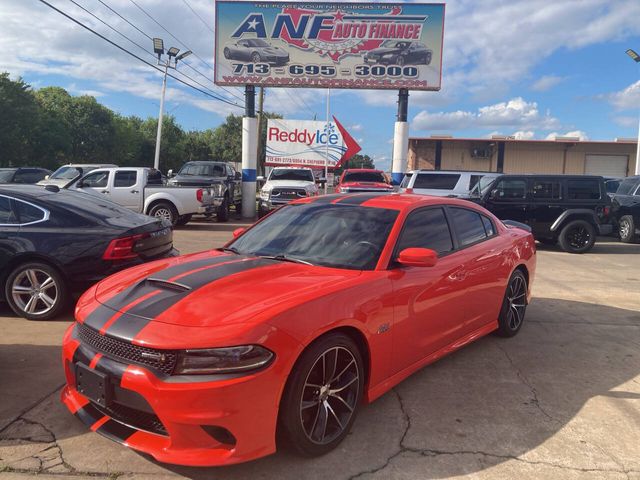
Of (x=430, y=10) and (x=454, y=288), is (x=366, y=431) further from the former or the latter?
(x=430, y=10)

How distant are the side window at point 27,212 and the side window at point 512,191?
10.3 m

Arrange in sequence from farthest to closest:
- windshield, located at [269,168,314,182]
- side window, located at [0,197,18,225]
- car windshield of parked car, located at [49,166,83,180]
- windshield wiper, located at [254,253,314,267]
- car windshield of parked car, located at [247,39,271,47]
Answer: car windshield of parked car, located at [247,39,271,47] → windshield, located at [269,168,314,182] → car windshield of parked car, located at [49,166,83,180] → side window, located at [0,197,18,225] → windshield wiper, located at [254,253,314,267]

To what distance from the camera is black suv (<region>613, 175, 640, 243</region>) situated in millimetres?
13916

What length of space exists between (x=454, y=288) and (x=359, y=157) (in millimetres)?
106032

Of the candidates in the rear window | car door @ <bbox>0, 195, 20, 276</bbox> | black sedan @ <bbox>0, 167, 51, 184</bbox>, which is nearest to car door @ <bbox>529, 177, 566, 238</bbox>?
the rear window

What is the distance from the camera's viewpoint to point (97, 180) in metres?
14.7

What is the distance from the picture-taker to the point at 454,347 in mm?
4277

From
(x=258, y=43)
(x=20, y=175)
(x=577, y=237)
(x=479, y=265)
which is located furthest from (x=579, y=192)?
(x=20, y=175)

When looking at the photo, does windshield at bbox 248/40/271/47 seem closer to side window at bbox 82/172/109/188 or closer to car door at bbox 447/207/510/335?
side window at bbox 82/172/109/188

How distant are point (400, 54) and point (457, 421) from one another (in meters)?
16.4

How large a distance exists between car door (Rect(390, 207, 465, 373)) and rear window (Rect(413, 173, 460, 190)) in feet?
33.3

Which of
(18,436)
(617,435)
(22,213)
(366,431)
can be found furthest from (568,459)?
(22,213)

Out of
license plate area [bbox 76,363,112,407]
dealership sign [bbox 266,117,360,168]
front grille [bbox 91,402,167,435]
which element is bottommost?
front grille [bbox 91,402,167,435]

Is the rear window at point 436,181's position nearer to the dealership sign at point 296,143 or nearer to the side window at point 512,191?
the side window at point 512,191
